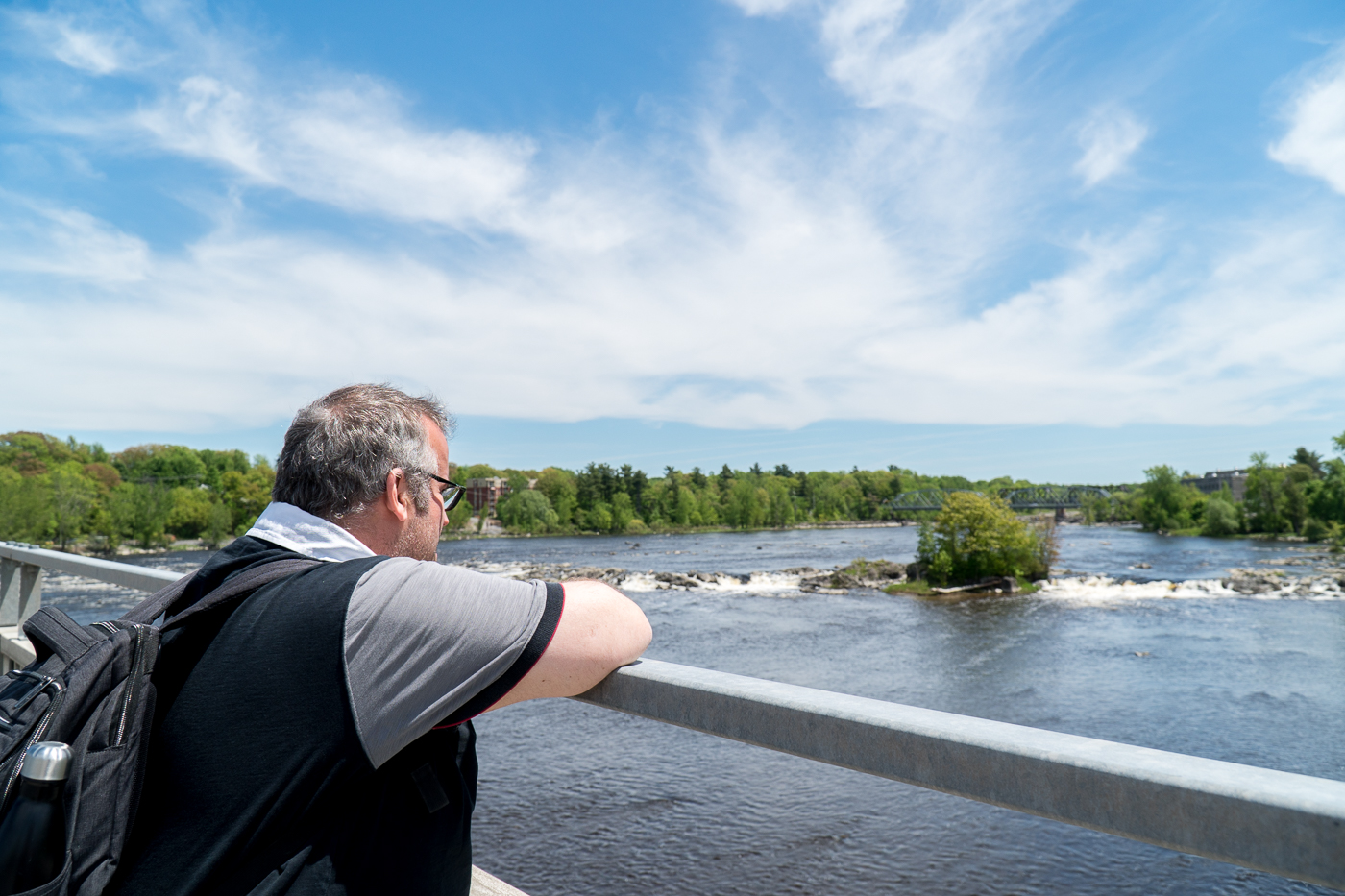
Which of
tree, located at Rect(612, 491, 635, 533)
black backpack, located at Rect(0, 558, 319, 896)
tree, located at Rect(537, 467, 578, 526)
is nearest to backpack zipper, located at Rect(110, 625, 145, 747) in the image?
black backpack, located at Rect(0, 558, 319, 896)

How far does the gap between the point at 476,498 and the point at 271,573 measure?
123m

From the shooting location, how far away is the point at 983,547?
39438 mm

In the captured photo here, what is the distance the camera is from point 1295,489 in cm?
7488

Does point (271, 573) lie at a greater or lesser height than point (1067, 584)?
greater

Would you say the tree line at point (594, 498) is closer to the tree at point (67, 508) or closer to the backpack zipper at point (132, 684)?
the tree at point (67, 508)

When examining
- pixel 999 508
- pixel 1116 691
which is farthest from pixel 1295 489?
pixel 1116 691

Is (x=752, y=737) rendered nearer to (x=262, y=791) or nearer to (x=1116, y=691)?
(x=262, y=791)

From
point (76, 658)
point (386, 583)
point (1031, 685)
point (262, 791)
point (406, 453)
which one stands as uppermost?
point (406, 453)

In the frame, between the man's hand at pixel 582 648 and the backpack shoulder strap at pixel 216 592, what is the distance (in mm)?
407

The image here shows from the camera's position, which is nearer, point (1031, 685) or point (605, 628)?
point (605, 628)

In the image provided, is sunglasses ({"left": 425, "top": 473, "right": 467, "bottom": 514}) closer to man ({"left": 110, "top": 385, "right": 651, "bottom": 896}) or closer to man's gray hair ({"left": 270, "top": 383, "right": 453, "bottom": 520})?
man's gray hair ({"left": 270, "top": 383, "right": 453, "bottom": 520})

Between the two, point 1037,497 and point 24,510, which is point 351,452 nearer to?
point 24,510

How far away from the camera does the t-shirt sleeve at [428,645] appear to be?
1.22m

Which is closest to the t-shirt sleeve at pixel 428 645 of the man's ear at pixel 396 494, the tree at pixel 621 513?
the man's ear at pixel 396 494
